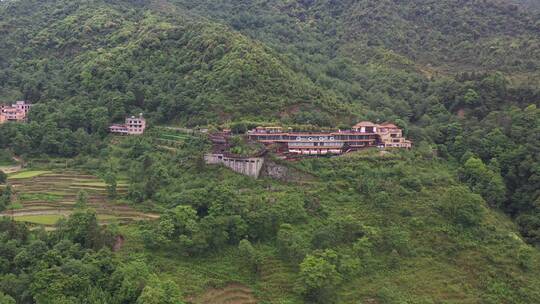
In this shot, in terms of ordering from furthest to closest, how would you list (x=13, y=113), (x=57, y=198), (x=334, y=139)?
(x=13, y=113) → (x=334, y=139) → (x=57, y=198)

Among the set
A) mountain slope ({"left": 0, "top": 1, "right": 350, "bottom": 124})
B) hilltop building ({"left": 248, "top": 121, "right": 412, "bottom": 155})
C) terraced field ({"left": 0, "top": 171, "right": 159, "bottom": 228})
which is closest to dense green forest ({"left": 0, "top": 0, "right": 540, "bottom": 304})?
mountain slope ({"left": 0, "top": 1, "right": 350, "bottom": 124})

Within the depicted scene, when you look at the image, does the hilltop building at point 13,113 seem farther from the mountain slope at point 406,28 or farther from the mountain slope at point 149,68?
the mountain slope at point 406,28

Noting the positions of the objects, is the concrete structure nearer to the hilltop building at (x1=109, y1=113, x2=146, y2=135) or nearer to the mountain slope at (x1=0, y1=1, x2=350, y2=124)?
the mountain slope at (x1=0, y1=1, x2=350, y2=124)

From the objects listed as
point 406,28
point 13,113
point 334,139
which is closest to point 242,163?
point 334,139

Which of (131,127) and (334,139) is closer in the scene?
(334,139)

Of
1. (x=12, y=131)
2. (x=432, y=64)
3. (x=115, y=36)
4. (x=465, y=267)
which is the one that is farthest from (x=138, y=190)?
(x=432, y=64)

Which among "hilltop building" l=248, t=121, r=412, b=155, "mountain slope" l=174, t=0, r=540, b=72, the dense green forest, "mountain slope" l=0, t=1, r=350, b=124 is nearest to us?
the dense green forest

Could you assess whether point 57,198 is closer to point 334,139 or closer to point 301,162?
point 301,162
